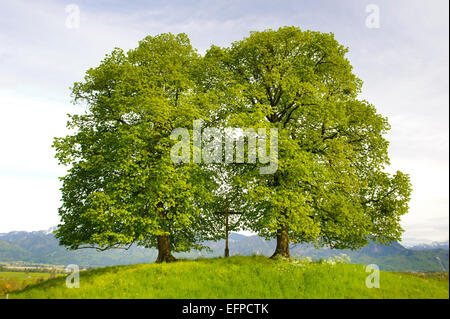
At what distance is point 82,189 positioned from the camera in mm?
20250

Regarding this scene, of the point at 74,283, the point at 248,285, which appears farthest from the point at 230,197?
the point at 74,283

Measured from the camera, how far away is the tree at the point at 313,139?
20.2 metres

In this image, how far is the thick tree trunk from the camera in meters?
21.0

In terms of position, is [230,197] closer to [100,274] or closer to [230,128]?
[230,128]

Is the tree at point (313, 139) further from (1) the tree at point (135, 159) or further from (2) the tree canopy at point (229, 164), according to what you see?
(1) the tree at point (135, 159)

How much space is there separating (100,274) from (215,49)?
20.1m

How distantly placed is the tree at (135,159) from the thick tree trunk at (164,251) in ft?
0.24

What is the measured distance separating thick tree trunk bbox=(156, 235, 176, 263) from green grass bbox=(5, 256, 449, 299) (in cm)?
337

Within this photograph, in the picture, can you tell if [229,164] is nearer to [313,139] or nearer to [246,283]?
[313,139]

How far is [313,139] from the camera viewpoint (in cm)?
2311

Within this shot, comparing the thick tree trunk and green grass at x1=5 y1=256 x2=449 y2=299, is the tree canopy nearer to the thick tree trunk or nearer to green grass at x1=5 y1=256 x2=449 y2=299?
the thick tree trunk

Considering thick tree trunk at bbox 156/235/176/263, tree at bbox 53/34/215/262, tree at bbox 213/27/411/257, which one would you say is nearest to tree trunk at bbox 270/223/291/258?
tree at bbox 213/27/411/257

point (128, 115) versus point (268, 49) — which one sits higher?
point (268, 49)

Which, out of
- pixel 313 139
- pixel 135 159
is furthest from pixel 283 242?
pixel 135 159
